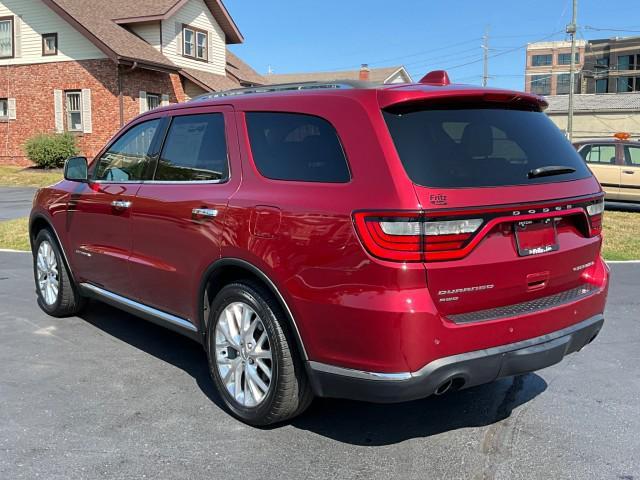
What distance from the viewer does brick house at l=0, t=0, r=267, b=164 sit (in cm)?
2447

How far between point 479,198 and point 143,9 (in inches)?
1045

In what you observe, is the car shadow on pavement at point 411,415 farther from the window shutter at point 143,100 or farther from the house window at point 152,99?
the house window at point 152,99

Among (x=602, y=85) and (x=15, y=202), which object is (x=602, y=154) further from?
(x=602, y=85)

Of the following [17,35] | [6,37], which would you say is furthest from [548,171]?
[6,37]

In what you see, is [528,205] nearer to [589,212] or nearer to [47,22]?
[589,212]

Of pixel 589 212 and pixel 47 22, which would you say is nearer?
pixel 589 212

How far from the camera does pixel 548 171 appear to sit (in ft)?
11.3

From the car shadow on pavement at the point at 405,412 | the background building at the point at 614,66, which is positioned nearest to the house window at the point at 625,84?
the background building at the point at 614,66

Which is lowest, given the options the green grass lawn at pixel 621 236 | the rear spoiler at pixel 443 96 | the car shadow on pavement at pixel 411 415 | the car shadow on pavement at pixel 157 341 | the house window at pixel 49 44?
the car shadow on pavement at pixel 411 415

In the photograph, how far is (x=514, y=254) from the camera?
3.16 metres

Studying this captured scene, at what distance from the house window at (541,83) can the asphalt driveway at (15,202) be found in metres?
79.0

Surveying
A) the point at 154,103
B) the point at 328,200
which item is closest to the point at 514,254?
the point at 328,200

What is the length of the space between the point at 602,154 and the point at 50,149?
18.8 metres

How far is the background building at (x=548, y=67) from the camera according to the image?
86.1 m
